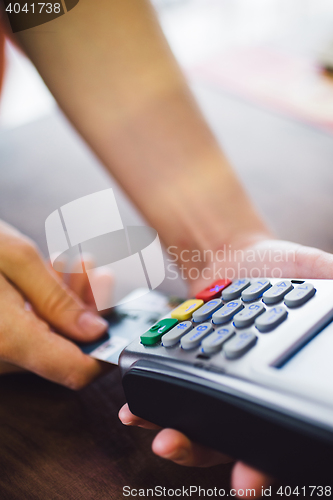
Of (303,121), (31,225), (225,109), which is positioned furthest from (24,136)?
(225,109)

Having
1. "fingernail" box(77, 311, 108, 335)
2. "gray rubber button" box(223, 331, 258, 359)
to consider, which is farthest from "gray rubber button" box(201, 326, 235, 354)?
"fingernail" box(77, 311, 108, 335)

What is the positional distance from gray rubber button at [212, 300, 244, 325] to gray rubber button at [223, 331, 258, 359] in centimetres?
2

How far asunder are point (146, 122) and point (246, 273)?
0.63 feet

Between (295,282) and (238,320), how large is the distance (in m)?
0.05

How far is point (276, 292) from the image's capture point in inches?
8.8

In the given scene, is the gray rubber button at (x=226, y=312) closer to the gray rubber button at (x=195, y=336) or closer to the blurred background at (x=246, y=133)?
the gray rubber button at (x=195, y=336)

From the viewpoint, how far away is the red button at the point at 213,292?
254 mm

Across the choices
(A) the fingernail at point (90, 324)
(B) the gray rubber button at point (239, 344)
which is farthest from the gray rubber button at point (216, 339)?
(A) the fingernail at point (90, 324)

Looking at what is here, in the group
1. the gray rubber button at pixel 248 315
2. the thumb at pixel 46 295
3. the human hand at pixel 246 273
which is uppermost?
the thumb at pixel 46 295

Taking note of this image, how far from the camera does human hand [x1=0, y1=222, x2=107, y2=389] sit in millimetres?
250

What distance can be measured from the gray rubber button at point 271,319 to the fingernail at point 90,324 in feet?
0.40

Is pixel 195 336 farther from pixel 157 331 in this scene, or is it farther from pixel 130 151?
pixel 130 151

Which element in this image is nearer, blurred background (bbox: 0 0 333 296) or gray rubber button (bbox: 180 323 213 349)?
gray rubber button (bbox: 180 323 213 349)

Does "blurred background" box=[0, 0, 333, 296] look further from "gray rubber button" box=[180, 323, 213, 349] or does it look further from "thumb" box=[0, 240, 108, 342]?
"gray rubber button" box=[180, 323, 213, 349]
